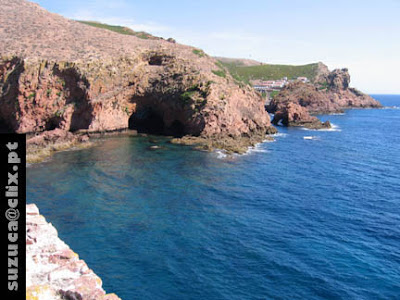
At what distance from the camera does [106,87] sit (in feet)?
265

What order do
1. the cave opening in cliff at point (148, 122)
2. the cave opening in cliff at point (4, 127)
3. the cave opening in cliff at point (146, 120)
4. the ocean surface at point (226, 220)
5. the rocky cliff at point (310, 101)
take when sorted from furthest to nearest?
the rocky cliff at point (310, 101) < the cave opening in cliff at point (146, 120) < the cave opening in cliff at point (148, 122) < the cave opening in cliff at point (4, 127) < the ocean surface at point (226, 220)

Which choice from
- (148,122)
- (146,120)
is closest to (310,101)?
(148,122)

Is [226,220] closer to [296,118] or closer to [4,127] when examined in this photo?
[4,127]

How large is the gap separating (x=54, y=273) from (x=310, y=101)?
162 metres

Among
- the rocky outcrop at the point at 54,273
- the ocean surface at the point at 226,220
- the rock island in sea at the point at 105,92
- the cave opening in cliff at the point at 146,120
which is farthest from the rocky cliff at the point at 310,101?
the rocky outcrop at the point at 54,273

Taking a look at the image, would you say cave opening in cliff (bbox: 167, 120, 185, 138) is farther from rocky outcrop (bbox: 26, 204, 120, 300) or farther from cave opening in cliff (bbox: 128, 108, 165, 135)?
rocky outcrop (bbox: 26, 204, 120, 300)

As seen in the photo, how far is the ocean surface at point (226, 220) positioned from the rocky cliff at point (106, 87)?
1522 centimetres

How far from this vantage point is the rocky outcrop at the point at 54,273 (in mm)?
15773

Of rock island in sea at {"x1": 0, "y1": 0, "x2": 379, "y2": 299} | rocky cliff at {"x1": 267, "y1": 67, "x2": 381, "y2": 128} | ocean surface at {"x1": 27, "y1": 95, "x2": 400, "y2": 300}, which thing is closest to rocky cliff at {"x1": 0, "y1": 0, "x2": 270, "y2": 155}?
rock island in sea at {"x1": 0, "y1": 0, "x2": 379, "y2": 299}

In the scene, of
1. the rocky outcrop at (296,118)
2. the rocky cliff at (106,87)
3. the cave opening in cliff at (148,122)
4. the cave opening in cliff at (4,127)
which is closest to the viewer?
the rocky cliff at (106,87)

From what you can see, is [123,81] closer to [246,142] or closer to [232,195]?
[246,142]

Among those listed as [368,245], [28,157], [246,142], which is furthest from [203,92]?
[368,245]

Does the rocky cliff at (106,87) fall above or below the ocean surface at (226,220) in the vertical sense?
above

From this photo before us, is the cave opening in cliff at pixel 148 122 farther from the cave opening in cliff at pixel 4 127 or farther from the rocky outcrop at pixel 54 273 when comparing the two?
the rocky outcrop at pixel 54 273
